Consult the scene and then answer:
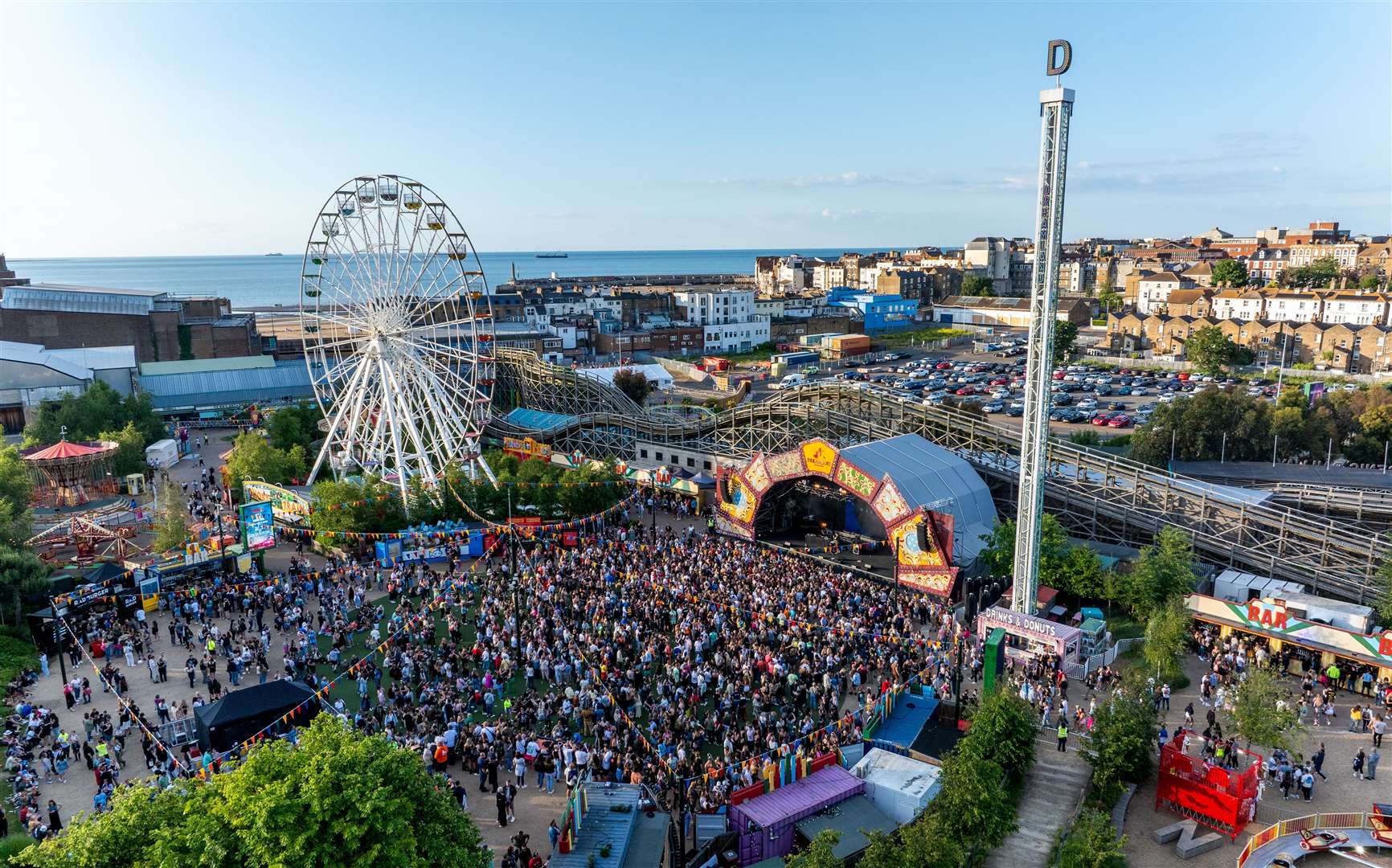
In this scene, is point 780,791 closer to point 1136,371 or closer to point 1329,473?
point 1329,473

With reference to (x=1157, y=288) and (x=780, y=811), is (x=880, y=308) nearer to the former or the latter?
(x=1157, y=288)

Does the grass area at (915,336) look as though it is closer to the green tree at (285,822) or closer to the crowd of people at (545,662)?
the crowd of people at (545,662)

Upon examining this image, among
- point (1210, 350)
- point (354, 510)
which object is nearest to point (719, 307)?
point (1210, 350)

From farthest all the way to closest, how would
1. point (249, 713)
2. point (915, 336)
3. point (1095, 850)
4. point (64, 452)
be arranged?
point (915, 336), point (64, 452), point (249, 713), point (1095, 850)

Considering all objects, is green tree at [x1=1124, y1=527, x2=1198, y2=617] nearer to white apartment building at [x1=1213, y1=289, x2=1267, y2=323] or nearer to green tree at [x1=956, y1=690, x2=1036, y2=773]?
green tree at [x1=956, y1=690, x2=1036, y2=773]

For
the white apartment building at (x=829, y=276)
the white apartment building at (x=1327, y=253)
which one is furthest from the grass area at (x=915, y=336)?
the white apartment building at (x=1327, y=253)

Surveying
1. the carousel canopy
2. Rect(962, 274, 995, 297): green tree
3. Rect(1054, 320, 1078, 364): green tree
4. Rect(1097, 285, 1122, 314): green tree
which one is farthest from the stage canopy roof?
Rect(962, 274, 995, 297): green tree

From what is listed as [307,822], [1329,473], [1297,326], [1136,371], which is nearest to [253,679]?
[307,822]
